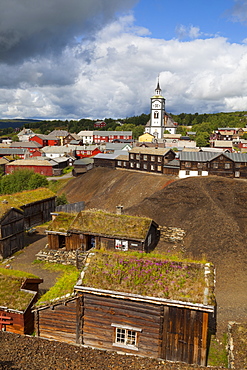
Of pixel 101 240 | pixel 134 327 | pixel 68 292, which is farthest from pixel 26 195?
pixel 134 327

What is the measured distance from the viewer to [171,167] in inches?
2189

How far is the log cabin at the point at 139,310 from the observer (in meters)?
12.1

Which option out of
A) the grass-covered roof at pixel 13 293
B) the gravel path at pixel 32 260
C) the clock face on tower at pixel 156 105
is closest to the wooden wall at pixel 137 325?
the grass-covered roof at pixel 13 293

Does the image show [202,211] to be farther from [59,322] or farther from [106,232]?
[59,322]

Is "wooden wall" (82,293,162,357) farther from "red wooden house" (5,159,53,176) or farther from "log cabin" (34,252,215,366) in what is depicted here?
"red wooden house" (5,159,53,176)

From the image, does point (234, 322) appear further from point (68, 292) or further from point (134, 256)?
point (68, 292)

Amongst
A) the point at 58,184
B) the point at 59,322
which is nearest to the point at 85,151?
the point at 58,184

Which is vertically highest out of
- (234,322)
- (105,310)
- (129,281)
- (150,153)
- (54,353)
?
(150,153)

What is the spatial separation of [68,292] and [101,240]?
9.91 m

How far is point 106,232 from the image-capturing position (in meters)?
23.5

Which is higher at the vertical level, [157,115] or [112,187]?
[157,115]

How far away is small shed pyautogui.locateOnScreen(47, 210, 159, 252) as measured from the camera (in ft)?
75.7

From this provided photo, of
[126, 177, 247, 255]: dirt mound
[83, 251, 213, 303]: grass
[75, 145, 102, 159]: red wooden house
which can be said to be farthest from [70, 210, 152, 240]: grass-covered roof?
[75, 145, 102, 159]: red wooden house

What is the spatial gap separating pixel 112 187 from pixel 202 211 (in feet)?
84.4
